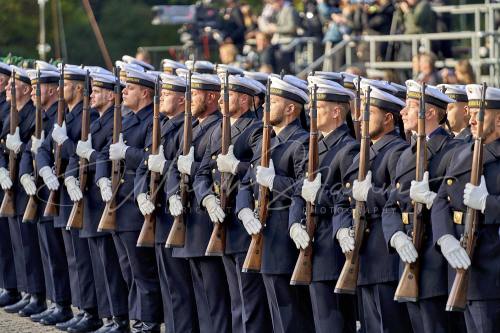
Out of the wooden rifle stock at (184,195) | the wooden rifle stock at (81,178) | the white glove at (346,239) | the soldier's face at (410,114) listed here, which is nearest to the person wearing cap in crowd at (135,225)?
the wooden rifle stock at (81,178)

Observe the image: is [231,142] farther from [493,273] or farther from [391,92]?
[493,273]

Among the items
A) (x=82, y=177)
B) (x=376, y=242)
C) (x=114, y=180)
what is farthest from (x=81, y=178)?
(x=376, y=242)

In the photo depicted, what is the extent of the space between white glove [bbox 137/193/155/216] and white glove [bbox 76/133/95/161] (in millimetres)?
854

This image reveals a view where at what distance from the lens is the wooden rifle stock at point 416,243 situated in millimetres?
8594

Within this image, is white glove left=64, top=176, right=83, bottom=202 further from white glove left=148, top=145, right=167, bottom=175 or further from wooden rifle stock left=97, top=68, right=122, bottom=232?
white glove left=148, top=145, right=167, bottom=175

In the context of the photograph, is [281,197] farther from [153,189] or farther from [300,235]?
[153,189]

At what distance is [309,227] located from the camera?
939 centimetres

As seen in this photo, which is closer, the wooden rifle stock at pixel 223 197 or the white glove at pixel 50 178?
the wooden rifle stock at pixel 223 197

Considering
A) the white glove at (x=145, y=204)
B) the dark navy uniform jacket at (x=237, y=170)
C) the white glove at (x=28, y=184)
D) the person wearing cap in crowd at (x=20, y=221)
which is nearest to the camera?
the dark navy uniform jacket at (x=237, y=170)

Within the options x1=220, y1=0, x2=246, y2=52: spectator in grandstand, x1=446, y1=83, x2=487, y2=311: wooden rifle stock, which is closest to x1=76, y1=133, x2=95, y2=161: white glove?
x1=446, y1=83, x2=487, y2=311: wooden rifle stock

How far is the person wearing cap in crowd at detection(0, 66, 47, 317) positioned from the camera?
1294 centimetres

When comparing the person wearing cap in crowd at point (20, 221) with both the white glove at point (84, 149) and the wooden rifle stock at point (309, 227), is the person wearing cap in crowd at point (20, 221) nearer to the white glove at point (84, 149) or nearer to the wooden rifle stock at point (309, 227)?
the white glove at point (84, 149)

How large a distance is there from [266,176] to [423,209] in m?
1.32

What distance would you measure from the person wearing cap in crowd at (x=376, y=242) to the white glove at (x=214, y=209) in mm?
1091
